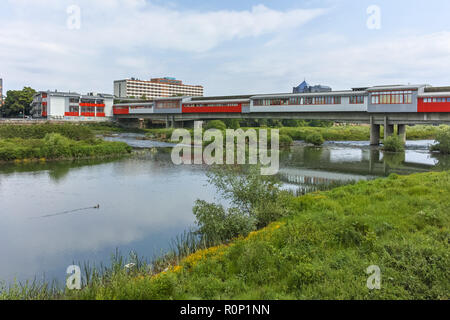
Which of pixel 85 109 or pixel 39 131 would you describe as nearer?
pixel 39 131

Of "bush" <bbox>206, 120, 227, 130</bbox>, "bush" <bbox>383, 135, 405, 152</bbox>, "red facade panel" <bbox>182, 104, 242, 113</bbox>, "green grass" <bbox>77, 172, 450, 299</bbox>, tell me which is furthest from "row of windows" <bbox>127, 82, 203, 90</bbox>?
"green grass" <bbox>77, 172, 450, 299</bbox>

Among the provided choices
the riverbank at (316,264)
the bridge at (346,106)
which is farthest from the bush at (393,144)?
the riverbank at (316,264)

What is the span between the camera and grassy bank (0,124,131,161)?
119ft

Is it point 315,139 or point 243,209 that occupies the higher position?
point 315,139

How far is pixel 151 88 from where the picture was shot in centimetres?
16850

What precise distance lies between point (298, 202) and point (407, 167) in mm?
23153

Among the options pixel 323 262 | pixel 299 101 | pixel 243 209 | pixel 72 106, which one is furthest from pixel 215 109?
pixel 323 262

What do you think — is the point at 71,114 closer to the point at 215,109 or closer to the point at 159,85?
the point at 215,109

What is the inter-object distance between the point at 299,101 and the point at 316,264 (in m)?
49.1

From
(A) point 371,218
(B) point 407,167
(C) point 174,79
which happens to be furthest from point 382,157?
(C) point 174,79

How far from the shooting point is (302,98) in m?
55.8

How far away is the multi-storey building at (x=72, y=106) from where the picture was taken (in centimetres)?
7938

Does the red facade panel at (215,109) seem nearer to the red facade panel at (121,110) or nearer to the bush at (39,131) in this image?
the red facade panel at (121,110)

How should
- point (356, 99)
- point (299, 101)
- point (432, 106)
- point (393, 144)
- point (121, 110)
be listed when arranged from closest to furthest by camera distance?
point (432, 106)
point (393, 144)
point (356, 99)
point (299, 101)
point (121, 110)
